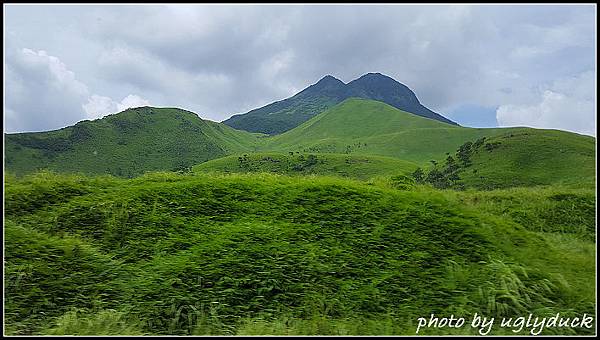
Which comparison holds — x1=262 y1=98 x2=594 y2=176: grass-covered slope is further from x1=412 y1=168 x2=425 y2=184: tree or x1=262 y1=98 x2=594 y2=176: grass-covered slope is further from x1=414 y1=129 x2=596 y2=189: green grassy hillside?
x1=412 y1=168 x2=425 y2=184: tree

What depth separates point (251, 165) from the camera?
67.9 metres

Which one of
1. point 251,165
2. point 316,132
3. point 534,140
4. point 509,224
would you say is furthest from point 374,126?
point 509,224

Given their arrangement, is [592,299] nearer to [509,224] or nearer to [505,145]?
[509,224]

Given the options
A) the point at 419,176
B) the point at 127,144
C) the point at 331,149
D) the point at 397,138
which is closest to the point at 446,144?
the point at 397,138

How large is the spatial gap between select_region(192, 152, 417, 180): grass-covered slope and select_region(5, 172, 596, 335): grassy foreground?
48782 mm

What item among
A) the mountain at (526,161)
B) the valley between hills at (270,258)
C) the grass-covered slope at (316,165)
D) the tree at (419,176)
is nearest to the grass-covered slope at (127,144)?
the grass-covered slope at (316,165)

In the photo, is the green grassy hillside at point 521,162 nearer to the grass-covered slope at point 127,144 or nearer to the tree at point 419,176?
the tree at point 419,176

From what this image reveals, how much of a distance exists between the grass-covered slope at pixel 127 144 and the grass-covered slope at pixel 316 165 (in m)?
20.1

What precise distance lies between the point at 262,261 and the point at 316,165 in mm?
56574

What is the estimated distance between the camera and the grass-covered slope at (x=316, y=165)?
196 ft

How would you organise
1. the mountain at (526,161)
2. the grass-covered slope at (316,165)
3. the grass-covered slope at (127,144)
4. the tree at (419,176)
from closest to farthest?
the mountain at (526,161), the tree at (419,176), the grass-covered slope at (316,165), the grass-covered slope at (127,144)

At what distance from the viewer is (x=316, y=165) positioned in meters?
62.9

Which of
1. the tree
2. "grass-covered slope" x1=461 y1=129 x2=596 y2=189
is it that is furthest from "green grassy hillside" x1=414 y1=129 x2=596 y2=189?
the tree

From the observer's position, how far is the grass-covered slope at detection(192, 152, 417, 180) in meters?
59.8
